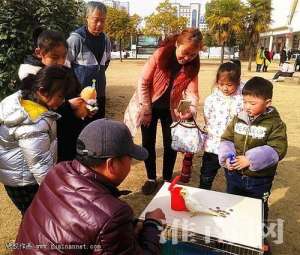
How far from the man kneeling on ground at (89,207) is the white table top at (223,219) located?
1.35 ft

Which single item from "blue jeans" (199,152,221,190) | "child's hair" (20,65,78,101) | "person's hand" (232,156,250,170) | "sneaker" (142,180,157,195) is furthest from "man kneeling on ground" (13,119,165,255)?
"sneaker" (142,180,157,195)

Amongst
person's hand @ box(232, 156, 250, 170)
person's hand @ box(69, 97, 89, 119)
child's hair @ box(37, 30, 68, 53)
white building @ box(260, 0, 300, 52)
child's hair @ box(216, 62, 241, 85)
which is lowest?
person's hand @ box(232, 156, 250, 170)

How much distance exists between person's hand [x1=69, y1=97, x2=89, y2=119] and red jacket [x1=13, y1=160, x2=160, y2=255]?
4.53ft

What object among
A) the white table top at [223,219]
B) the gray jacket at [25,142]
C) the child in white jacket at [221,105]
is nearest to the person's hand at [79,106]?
the gray jacket at [25,142]

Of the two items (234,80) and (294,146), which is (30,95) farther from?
(294,146)

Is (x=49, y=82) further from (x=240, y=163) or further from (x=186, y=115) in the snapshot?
(x=186, y=115)

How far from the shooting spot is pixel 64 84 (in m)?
2.42

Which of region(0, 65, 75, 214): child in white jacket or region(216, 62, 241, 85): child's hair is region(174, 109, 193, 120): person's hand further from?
region(0, 65, 75, 214): child in white jacket

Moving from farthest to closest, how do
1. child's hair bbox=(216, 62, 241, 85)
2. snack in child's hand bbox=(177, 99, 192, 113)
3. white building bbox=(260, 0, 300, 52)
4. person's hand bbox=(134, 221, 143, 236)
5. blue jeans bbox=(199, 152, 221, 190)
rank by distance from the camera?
white building bbox=(260, 0, 300, 52), snack in child's hand bbox=(177, 99, 192, 113), blue jeans bbox=(199, 152, 221, 190), child's hair bbox=(216, 62, 241, 85), person's hand bbox=(134, 221, 143, 236)

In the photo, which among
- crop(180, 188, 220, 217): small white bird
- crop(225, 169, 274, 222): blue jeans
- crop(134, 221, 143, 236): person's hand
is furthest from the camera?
crop(225, 169, 274, 222): blue jeans

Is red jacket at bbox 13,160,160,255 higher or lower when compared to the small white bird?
higher

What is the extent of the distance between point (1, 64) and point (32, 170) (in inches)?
158

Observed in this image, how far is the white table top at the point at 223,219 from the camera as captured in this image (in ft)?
6.69

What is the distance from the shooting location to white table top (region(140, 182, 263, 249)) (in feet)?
6.69
